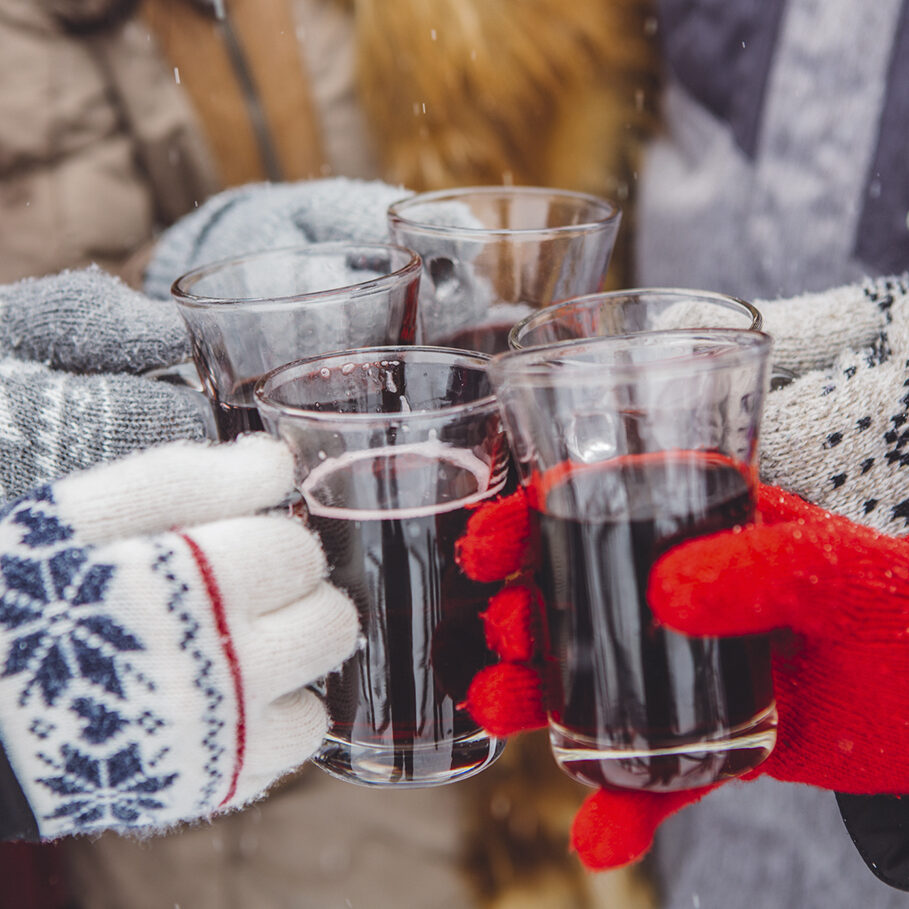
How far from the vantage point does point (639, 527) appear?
0.40 meters

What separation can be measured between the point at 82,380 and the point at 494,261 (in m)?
0.29

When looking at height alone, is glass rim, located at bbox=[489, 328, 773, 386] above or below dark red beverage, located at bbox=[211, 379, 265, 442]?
above

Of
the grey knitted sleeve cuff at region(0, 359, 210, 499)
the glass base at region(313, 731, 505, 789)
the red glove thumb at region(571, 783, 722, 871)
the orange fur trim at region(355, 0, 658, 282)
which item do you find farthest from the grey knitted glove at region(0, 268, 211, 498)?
the orange fur trim at region(355, 0, 658, 282)

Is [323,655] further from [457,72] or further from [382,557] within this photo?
[457,72]

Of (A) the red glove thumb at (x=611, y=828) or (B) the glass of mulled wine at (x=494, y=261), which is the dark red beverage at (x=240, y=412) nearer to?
(B) the glass of mulled wine at (x=494, y=261)

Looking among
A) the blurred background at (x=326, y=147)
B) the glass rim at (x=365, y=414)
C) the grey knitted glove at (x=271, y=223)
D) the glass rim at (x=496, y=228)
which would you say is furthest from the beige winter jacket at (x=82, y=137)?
the glass rim at (x=365, y=414)

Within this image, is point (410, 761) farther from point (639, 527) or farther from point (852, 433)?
point (852, 433)

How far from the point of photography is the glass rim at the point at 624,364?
375 millimetres

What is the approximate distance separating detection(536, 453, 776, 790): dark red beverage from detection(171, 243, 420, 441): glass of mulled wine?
0.18 meters

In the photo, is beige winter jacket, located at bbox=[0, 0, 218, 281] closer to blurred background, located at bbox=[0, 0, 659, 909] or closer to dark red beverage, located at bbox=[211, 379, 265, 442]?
blurred background, located at bbox=[0, 0, 659, 909]

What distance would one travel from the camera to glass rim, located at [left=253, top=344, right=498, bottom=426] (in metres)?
0.44

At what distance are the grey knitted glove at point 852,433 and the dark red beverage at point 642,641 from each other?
168mm

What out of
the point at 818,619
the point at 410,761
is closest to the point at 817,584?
the point at 818,619

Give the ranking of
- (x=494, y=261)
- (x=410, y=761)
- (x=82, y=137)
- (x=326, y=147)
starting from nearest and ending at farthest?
(x=410, y=761)
(x=494, y=261)
(x=82, y=137)
(x=326, y=147)
